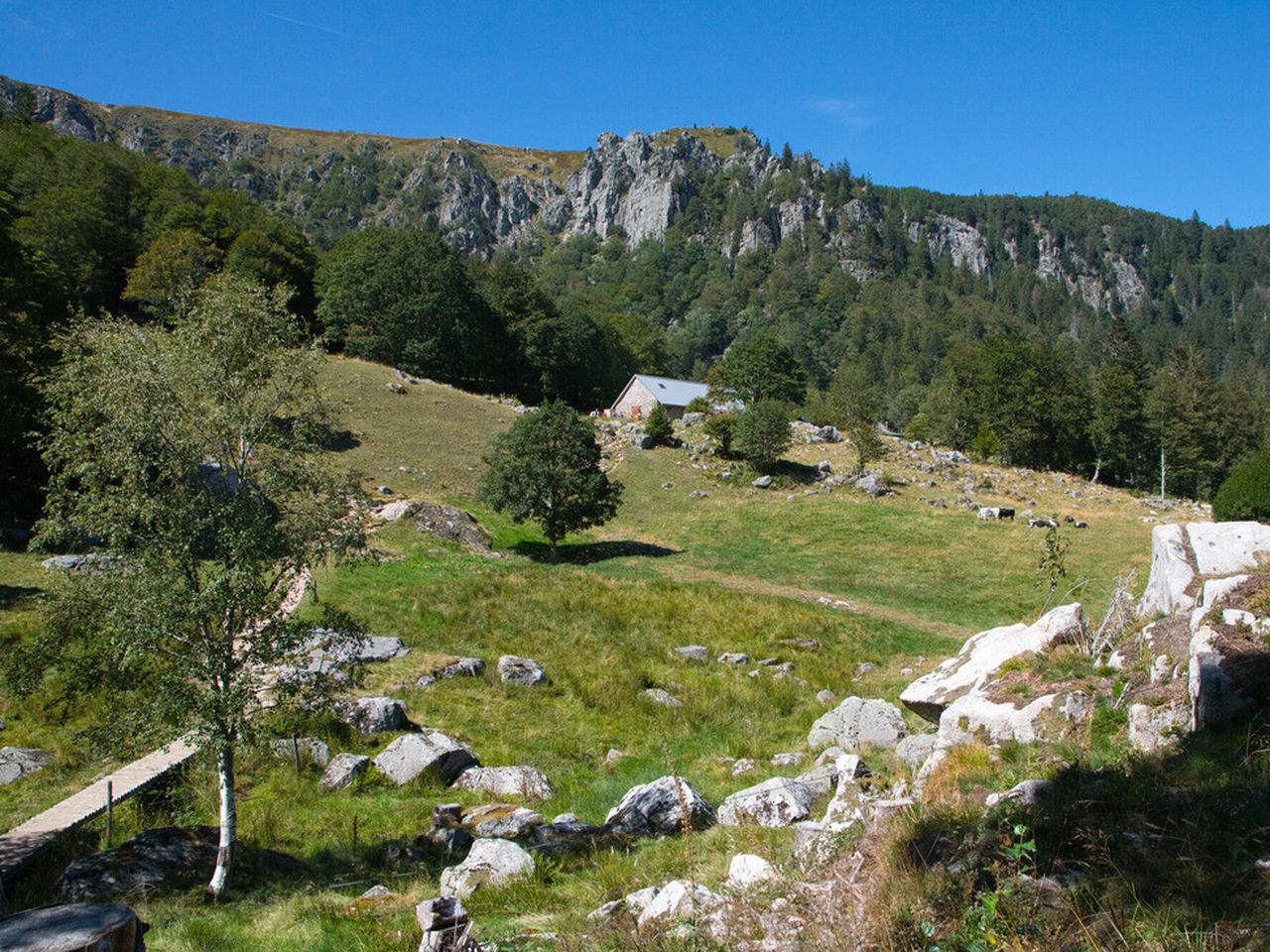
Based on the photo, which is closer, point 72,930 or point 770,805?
point 72,930

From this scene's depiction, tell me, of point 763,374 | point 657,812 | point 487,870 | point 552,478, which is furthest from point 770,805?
point 763,374

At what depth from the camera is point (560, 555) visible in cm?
3528

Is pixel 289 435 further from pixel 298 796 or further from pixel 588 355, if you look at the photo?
pixel 588 355

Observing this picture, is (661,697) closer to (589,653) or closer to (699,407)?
(589,653)

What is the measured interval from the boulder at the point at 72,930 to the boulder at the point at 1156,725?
9.44 m

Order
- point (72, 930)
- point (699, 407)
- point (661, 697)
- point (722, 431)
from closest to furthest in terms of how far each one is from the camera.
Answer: point (72, 930) < point (661, 697) < point (722, 431) < point (699, 407)

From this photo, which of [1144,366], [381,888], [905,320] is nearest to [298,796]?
[381,888]

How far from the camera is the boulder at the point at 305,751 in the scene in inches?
500

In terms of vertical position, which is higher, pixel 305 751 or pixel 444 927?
pixel 444 927

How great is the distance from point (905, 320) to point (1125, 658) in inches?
7055

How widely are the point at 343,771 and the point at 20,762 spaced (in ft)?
15.7

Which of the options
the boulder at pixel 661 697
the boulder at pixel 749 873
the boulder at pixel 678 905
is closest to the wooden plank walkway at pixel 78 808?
the boulder at pixel 678 905

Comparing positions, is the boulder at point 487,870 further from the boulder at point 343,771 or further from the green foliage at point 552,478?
the green foliage at point 552,478

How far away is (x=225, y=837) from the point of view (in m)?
9.05
